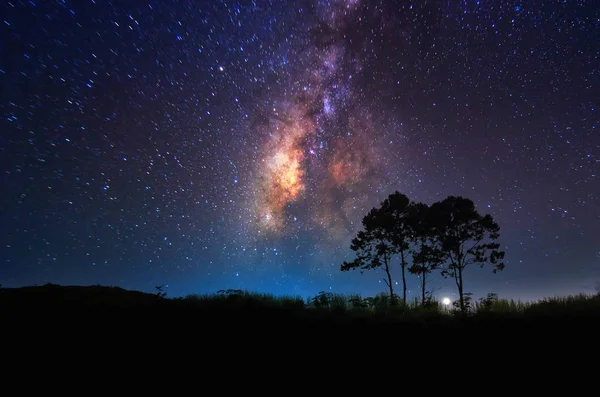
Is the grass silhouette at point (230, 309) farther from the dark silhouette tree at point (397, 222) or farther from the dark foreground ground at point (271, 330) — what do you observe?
the dark silhouette tree at point (397, 222)

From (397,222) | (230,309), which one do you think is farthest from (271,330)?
(397,222)

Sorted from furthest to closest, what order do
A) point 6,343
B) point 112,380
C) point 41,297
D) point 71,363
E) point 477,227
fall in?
point 477,227
point 41,297
point 6,343
point 71,363
point 112,380

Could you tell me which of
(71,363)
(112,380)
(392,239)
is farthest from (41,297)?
(392,239)

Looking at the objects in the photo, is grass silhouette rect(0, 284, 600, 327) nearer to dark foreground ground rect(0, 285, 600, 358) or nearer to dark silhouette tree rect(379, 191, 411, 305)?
dark foreground ground rect(0, 285, 600, 358)

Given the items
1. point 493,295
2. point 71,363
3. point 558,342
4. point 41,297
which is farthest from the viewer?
point 493,295

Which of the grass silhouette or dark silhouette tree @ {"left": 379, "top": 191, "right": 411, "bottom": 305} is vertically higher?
dark silhouette tree @ {"left": 379, "top": 191, "right": 411, "bottom": 305}

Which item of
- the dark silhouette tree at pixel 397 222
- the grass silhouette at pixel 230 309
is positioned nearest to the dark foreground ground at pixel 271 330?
the grass silhouette at pixel 230 309

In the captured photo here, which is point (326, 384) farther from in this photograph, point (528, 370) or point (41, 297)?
point (41, 297)

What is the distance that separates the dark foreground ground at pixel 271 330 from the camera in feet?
21.9

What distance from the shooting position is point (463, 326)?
8656mm

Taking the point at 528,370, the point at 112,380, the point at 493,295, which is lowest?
the point at 112,380

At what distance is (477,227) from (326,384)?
21.9m

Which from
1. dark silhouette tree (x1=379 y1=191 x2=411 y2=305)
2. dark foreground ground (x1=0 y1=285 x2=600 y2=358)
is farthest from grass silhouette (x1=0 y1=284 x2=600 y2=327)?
dark silhouette tree (x1=379 y1=191 x2=411 y2=305)

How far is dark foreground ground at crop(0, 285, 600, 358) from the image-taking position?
6.67 metres
